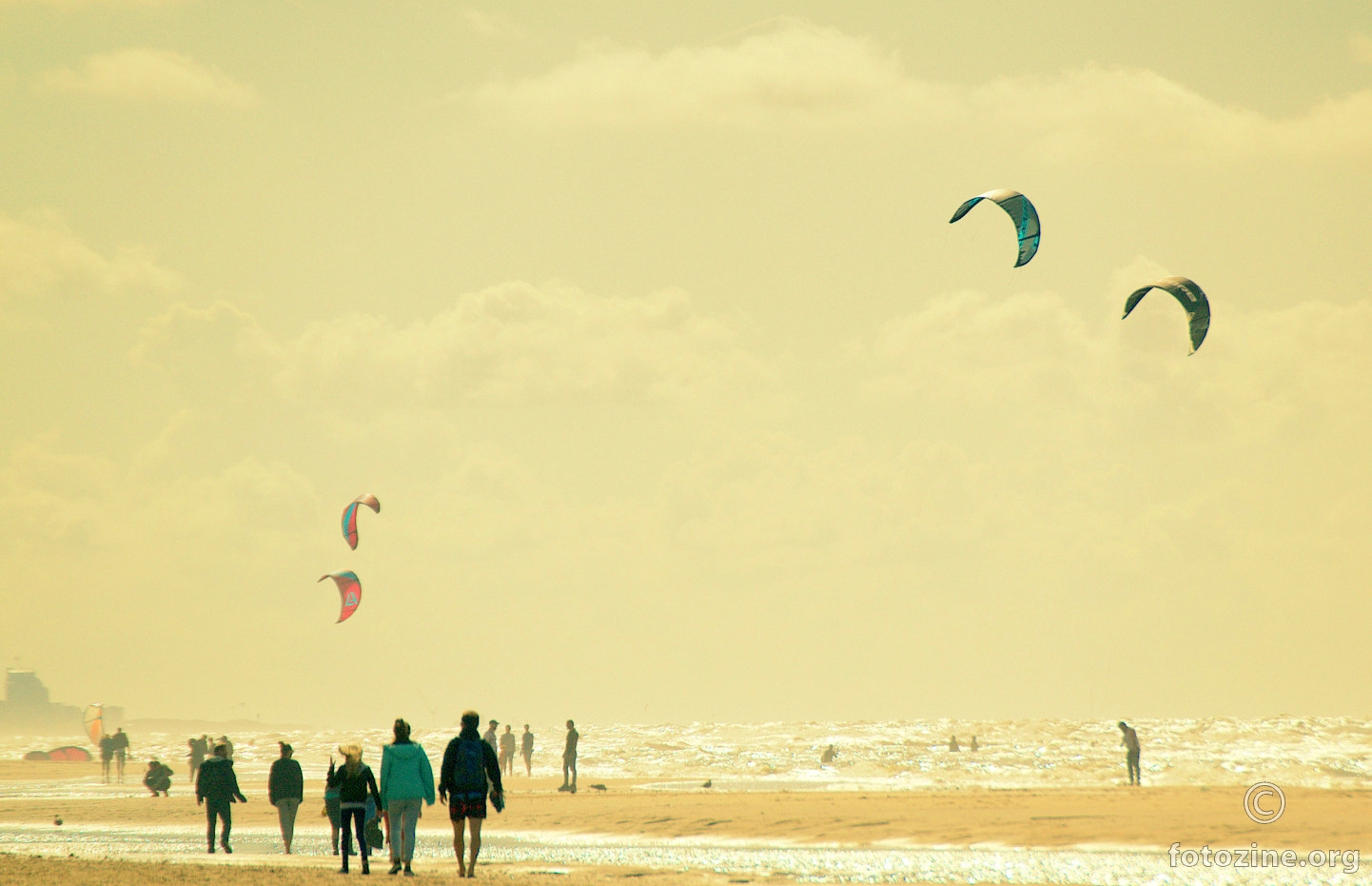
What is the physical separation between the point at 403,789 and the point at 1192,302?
19352 mm

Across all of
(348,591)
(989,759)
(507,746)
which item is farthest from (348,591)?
(989,759)

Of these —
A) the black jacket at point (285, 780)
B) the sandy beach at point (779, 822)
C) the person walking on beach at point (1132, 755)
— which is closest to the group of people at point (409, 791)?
the sandy beach at point (779, 822)

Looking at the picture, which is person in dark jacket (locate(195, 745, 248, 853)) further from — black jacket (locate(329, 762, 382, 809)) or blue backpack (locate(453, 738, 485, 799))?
blue backpack (locate(453, 738, 485, 799))

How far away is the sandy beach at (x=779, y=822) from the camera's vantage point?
12.8 metres

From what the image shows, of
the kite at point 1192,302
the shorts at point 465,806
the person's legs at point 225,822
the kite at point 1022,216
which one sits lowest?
the person's legs at point 225,822

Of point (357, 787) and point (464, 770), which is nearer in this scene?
point (464, 770)

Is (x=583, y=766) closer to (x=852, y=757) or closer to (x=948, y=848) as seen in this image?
(x=852, y=757)

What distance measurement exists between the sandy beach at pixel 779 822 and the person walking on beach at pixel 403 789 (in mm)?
778

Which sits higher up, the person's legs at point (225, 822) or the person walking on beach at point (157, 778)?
the person's legs at point (225, 822)

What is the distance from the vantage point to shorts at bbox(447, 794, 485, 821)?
1133cm

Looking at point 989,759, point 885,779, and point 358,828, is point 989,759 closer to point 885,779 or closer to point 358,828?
point 885,779

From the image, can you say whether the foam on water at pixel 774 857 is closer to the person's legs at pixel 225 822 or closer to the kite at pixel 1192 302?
the person's legs at pixel 225 822

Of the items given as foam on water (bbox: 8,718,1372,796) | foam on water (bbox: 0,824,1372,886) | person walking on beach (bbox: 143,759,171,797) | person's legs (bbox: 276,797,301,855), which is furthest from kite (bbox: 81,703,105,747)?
person's legs (bbox: 276,797,301,855)

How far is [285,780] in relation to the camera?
49.0 ft
